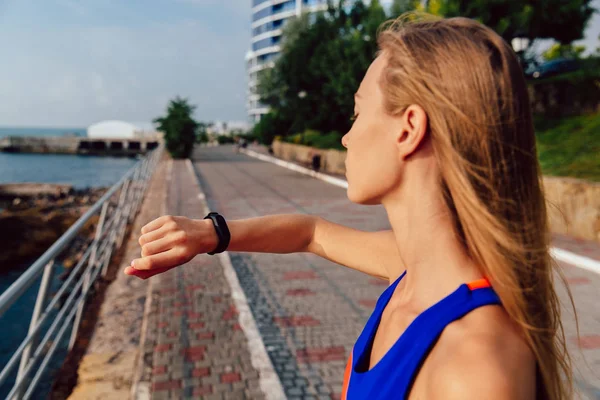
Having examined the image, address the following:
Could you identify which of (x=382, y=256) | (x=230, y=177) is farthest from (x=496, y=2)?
(x=382, y=256)

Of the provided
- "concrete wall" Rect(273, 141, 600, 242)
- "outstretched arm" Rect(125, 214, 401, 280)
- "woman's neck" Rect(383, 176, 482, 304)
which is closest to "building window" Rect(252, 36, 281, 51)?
"concrete wall" Rect(273, 141, 600, 242)

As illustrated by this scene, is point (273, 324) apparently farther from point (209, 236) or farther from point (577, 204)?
point (577, 204)

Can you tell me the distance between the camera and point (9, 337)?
770 cm

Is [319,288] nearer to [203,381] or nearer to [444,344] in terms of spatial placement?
[203,381]

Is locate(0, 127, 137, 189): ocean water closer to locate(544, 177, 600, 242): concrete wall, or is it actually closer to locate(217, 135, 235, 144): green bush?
locate(217, 135, 235, 144): green bush

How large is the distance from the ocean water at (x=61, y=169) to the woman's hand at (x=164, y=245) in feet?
128

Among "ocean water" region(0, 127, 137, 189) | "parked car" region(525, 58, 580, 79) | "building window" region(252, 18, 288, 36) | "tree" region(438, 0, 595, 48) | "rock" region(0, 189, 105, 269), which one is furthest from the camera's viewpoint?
"building window" region(252, 18, 288, 36)

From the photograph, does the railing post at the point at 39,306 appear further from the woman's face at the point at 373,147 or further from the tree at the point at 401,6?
the tree at the point at 401,6

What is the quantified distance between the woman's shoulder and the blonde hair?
0.04 metres

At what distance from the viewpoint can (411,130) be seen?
0.94 meters

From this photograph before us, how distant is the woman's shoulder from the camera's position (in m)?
0.73

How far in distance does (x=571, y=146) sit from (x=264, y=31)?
8286 cm

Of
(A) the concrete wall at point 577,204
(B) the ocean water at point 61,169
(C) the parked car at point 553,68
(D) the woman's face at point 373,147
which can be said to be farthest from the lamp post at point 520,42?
(B) the ocean water at point 61,169

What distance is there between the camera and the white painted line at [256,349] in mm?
3609
